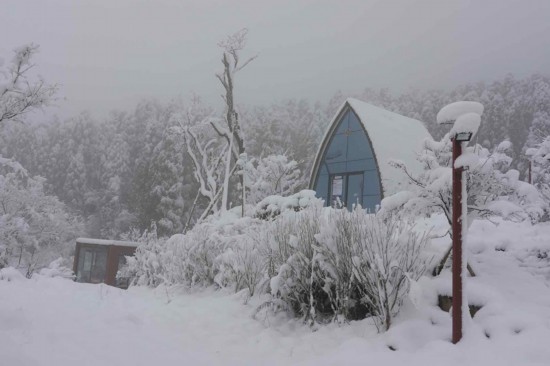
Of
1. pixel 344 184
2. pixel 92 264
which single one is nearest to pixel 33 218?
pixel 92 264

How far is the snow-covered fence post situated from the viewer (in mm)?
3963

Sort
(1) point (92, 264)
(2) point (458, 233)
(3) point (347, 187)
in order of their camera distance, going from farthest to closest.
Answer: (1) point (92, 264), (3) point (347, 187), (2) point (458, 233)

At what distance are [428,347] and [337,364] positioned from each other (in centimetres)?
81

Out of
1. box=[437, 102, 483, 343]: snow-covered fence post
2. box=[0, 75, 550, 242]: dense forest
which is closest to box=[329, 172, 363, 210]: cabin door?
box=[437, 102, 483, 343]: snow-covered fence post

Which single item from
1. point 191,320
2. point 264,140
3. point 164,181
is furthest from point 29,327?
point 264,140

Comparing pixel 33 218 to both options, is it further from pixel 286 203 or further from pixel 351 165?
pixel 286 203

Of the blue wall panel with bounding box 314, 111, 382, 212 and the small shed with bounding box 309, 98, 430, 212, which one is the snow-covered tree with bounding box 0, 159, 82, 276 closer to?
the blue wall panel with bounding box 314, 111, 382, 212

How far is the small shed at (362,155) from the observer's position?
15930 mm

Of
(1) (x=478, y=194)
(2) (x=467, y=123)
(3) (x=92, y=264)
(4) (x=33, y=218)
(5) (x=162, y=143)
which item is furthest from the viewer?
(5) (x=162, y=143)

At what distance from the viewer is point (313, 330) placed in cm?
508

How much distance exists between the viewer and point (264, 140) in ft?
132

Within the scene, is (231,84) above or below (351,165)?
above

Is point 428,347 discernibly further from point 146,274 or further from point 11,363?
point 146,274

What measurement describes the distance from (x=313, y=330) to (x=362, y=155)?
12.5m
